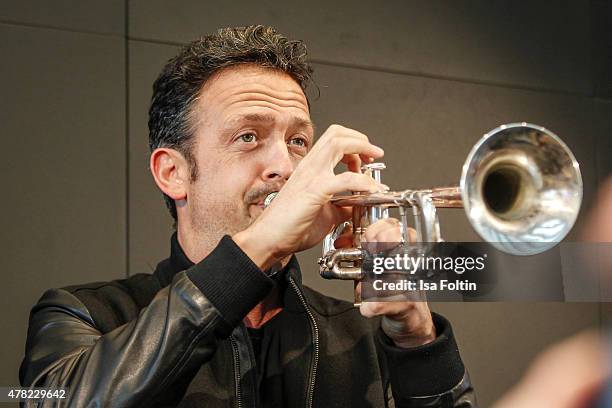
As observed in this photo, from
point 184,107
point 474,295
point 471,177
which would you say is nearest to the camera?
point 471,177

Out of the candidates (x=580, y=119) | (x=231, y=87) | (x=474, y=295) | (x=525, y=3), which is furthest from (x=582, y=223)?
(x=231, y=87)

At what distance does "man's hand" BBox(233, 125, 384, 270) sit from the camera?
168 centimetres

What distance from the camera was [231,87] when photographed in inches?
83.3

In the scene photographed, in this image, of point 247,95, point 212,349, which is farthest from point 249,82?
point 212,349

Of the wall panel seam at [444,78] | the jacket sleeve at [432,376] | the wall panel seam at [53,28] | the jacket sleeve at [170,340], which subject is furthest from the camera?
the wall panel seam at [444,78]

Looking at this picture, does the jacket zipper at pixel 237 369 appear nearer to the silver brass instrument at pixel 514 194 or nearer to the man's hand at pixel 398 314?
the man's hand at pixel 398 314

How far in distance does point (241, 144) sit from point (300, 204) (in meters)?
0.42

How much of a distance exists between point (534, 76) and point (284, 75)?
1124 mm

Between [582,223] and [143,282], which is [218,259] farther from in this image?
[582,223]

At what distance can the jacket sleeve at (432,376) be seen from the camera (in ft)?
6.08

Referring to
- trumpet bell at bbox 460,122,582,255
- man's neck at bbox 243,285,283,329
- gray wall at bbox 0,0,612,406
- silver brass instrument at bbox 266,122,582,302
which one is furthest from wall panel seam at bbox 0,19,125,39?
trumpet bell at bbox 460,122,582,255

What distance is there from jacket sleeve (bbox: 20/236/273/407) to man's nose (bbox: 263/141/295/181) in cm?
40

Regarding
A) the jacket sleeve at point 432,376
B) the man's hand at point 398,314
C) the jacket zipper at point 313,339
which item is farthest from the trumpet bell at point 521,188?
the jacket zipper at point 313,339

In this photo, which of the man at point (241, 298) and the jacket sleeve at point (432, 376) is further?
the jacket sleeve at point (432, 376)
